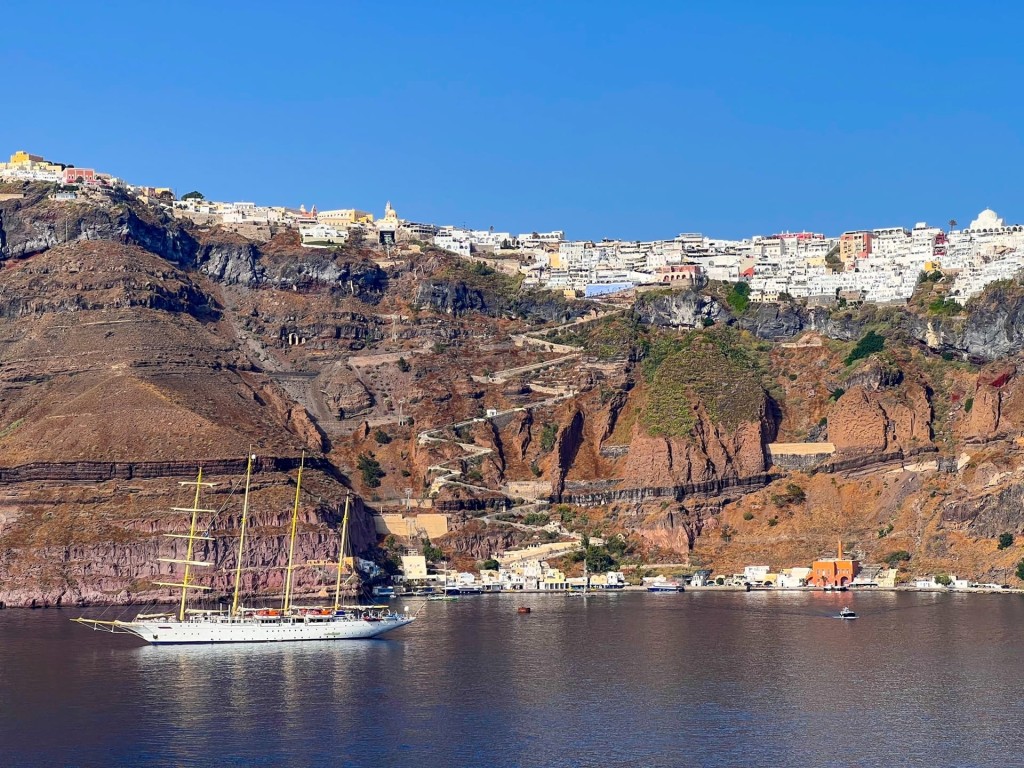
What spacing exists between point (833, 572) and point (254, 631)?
4507cm

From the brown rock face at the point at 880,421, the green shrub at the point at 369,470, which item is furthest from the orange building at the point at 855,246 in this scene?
the green shrub at the point at 369,470

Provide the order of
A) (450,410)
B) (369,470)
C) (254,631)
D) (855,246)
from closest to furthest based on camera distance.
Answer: (254,631), (369,470), (450,410), (855,246)

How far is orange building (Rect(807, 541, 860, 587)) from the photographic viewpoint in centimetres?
12719

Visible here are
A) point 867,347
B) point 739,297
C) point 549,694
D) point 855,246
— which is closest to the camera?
point 549,694

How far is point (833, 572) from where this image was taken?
127500mm

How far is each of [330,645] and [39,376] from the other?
57.5 m

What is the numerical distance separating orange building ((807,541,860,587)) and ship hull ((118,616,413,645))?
36.7m

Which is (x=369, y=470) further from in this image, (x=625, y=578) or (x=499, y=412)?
(x=625, y=578)

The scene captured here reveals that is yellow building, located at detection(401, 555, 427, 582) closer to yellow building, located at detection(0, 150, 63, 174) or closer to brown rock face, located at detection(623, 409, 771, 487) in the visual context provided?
brown rock face, located at detection(623, 409, 771, 487)

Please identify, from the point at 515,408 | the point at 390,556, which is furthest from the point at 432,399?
the point at 390,556

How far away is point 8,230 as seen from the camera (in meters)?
174

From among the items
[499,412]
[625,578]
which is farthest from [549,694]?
[499,412]

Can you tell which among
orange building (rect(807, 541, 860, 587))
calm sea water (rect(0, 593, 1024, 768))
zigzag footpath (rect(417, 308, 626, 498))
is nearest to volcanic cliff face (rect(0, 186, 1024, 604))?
zigzag footpath (rect(417, 308, 626, 498))

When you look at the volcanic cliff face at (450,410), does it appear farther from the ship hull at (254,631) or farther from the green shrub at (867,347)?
the ship hull at (254,631)
